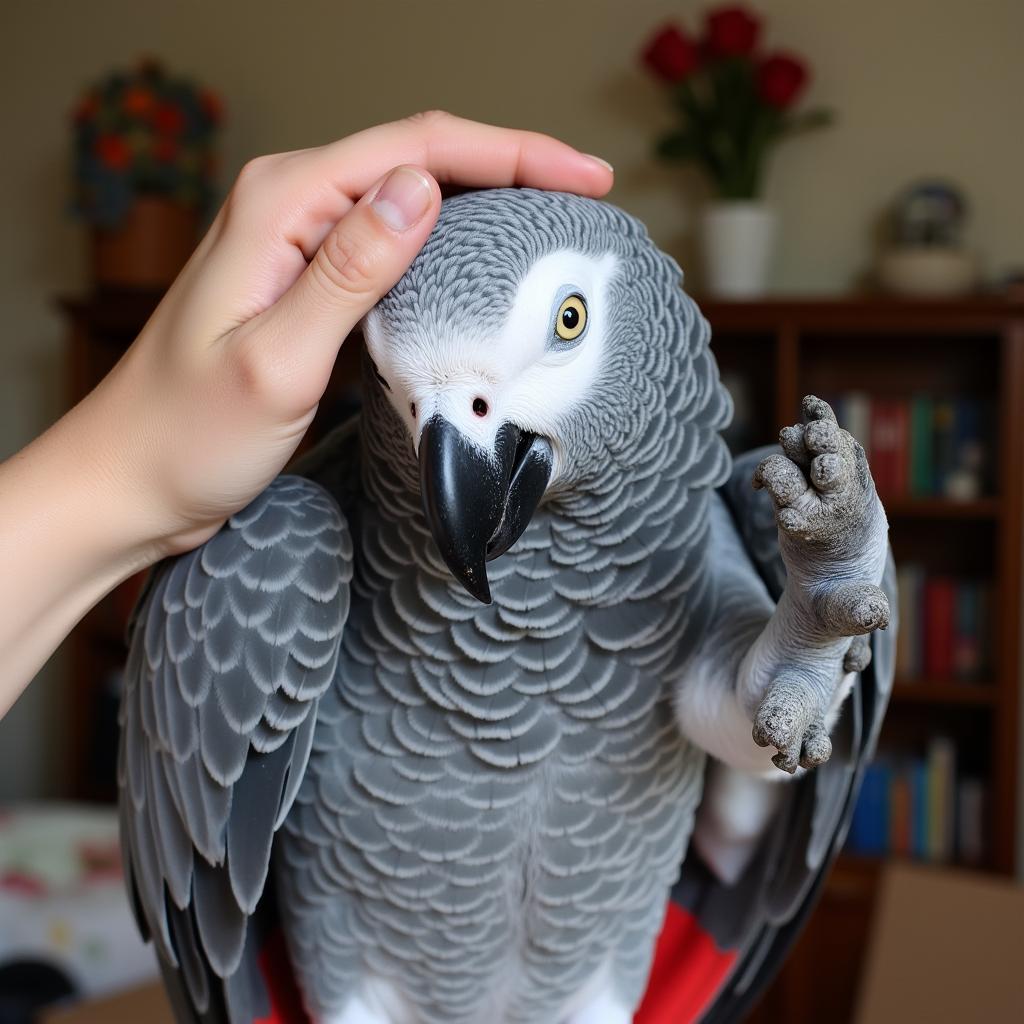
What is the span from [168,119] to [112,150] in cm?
16

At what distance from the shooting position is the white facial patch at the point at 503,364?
1.84ft

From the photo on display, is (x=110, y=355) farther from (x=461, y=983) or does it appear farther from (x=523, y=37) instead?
(x=461, y=983)

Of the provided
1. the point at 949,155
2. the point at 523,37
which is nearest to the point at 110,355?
the point at 523,37

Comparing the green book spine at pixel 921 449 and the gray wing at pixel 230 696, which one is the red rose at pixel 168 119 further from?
the gray wing at pixel 230 696

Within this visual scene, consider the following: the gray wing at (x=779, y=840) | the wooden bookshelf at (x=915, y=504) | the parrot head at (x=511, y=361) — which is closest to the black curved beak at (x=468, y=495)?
the parrot head at (x=511, y=361)

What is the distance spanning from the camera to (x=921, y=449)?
2.42m

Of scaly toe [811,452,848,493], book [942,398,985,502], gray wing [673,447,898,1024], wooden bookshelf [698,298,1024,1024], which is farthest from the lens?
book [942,398,985,502]

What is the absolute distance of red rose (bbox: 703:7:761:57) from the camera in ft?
7.64

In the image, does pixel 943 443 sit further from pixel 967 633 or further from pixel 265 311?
pixel 265 311

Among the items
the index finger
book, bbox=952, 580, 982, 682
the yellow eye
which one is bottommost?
book, bbox=952, 580, 982, 682

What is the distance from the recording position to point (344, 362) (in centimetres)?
277

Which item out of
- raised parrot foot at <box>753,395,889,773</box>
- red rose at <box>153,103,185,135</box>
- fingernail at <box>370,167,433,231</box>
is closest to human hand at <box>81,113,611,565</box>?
fingernail at <box>370,167,433,231</box>

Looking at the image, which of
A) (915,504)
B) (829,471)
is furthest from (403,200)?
(915,504)

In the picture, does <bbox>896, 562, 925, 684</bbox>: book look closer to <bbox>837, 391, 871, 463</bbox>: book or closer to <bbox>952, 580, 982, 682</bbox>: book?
<bbox>952, 580, 982, 682</bbox>: book
